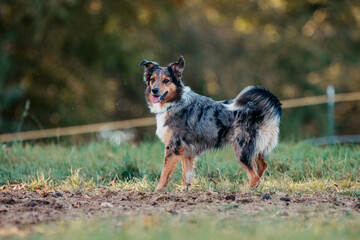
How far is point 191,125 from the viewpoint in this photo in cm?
679

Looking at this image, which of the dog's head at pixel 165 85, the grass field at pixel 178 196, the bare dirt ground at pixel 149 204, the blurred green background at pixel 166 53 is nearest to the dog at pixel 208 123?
the dog's head at pixel 165 85

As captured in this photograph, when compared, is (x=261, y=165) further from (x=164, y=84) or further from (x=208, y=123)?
(x=164, y=84)

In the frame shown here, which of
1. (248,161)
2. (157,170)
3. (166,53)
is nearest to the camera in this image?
(248,161)

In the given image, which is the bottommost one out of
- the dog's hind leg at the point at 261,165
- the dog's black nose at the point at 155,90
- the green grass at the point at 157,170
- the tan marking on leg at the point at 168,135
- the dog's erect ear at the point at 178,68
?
the green grass at the point at 157,170

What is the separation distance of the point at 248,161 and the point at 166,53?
565 inches

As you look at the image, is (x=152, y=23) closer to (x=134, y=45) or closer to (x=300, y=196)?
(x=134, y=45)

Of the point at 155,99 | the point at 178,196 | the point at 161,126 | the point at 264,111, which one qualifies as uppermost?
the point at 155,99

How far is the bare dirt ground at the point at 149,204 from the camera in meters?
4.71

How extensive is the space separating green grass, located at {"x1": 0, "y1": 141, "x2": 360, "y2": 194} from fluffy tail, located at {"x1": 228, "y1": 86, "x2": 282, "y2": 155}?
50cm

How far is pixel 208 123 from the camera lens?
6.78 meters

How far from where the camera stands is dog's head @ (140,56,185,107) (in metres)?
6.87

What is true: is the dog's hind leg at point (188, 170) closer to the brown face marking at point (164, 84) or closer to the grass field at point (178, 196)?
the grass field at point (178, 196)

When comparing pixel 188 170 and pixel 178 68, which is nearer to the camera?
pixel 188 170

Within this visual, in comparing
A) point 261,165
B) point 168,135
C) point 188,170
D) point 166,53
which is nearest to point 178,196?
point 188,170
